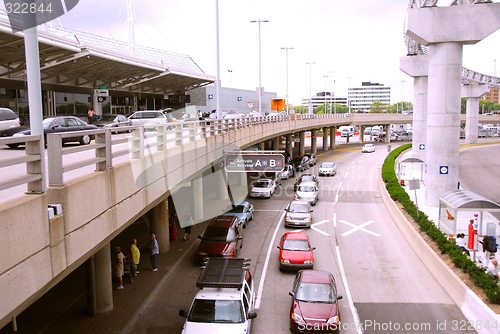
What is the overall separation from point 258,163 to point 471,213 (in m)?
10.0

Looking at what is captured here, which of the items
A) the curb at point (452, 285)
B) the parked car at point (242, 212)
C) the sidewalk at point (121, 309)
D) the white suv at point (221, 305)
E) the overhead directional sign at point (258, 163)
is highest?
the overhead directional sign at point (258, 163)

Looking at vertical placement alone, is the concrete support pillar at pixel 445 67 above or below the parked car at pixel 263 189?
above

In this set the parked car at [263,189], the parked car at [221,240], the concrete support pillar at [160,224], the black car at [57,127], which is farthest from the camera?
the parked car at [263,189]

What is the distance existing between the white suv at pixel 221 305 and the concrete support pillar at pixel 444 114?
19132 millimetres

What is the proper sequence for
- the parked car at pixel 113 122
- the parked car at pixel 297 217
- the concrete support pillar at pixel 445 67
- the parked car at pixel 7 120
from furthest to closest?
the concrete support pillar at pixel 445 67 → the parked car at pixel 297 217 → the parked car at pixel 113 122 → the parked car at pixel 7 120

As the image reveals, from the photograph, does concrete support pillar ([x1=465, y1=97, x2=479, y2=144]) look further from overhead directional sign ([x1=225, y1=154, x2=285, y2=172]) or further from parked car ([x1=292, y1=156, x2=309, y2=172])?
Answer: overhead directional sign ([x1=225, y1=154, x2=285, y2=172])

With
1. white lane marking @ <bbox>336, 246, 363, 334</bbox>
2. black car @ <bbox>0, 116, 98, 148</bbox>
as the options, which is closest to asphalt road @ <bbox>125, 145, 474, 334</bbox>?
white lane marking @ <bbox>336, 246, 363, 334</bbox>

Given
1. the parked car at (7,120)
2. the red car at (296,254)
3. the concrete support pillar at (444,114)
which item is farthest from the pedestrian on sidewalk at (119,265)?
the concrete support pillar at (444,114)

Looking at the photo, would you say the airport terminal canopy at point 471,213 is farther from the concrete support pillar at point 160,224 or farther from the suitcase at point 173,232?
the suitcase at point 173,232

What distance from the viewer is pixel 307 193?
30922mm

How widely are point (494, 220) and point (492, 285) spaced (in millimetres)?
6268

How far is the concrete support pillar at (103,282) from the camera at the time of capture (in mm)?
13375

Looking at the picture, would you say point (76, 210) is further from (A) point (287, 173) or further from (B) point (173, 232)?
(A) point (287, 173)

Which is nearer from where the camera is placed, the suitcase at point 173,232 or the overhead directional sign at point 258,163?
the overhead directional sign at point 258,163
